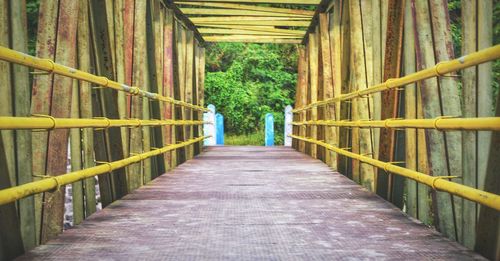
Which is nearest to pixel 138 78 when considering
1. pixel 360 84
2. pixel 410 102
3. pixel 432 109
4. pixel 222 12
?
pixel 360 84

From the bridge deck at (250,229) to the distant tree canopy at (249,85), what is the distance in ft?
70.1

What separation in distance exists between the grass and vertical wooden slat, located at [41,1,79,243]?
75.5ft

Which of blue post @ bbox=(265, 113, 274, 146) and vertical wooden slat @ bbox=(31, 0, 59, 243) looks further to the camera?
blue post @ bbox=(265, 113, 274, 146)

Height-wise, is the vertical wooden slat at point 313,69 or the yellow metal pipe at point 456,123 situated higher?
the vertical wooden slat at point 313,69

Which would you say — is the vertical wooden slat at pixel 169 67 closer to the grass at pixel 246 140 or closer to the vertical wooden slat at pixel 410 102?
the vertical wooden slat at pixel 410 102

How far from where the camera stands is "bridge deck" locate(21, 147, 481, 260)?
3164mm

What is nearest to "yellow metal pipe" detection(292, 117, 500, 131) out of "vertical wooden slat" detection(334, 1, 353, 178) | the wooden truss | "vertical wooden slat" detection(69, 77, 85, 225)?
"vertical wooden slat" detection(69, 77, 85, 225)

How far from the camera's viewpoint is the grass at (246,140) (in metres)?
27.1

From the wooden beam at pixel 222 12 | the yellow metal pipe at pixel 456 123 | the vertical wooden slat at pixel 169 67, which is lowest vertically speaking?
the yellow metal pipe at pixel 456 123

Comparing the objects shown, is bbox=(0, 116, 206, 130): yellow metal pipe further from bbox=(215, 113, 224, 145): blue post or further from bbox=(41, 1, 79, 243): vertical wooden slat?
bbox=(215, 113, 224, 145): blue post

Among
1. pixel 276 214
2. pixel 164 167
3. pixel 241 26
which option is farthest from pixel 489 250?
pixel 241 26

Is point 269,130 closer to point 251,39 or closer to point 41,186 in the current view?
point 251,39

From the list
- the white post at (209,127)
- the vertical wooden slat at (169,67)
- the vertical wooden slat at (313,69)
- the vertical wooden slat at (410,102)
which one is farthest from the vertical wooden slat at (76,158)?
the white post at (209,127)

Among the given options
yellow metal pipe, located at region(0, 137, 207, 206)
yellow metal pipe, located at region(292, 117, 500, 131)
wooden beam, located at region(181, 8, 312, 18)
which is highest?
wooden beam, located at region(181, 8, 312, 18)
